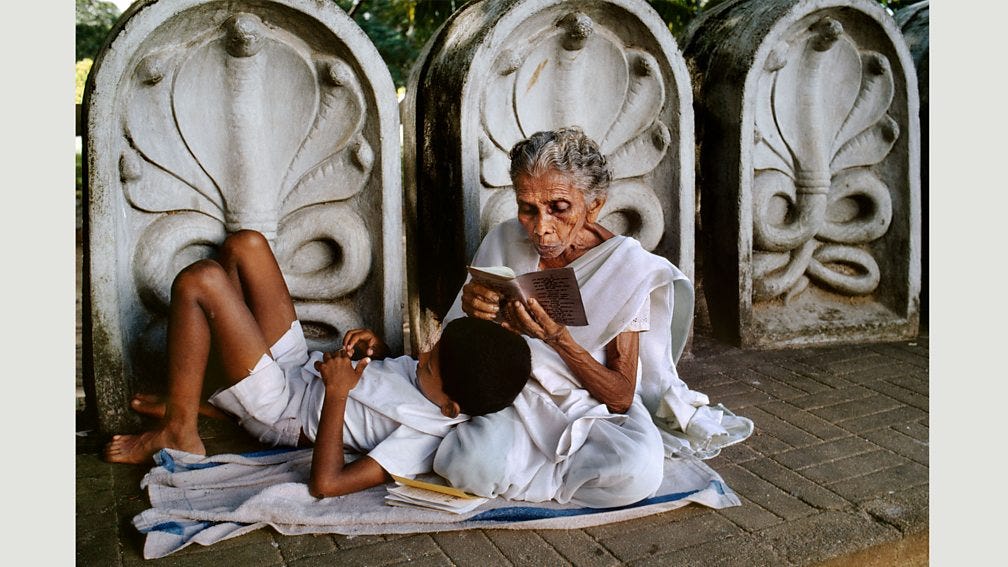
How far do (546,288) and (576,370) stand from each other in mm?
395

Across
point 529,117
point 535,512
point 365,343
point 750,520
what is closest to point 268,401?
point 365,343

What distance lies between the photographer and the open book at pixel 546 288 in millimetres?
2496

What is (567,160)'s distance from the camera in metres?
2.84

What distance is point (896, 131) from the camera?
16.1ft

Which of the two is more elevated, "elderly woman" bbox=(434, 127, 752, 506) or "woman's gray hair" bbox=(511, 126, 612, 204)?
"woman's gray hair" bbox=(511, 126, 612, 204)

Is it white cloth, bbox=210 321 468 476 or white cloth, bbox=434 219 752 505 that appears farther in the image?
white cloth, bbox=210 321 468 476

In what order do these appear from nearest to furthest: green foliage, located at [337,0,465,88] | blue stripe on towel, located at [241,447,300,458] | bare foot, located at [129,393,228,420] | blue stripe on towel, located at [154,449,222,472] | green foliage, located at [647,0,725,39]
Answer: blue stripe on towel, located at [154,449,222,472] → blue stripe on towel, located at [241,447,300,458] → bare foot, located at [129,393,228,420] → green foliage, located at [647,0,725,39] → green foliage, located at [337,0,465,88]

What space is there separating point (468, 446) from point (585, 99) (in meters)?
2.20

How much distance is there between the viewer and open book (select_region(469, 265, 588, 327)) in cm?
250

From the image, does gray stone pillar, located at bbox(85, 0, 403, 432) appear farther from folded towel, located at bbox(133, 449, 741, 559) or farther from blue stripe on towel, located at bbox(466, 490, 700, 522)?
blue stripe on towel, located at bbox(466, 490, 700, 522)

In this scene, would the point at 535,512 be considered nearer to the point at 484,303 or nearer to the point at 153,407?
the point at 484,303

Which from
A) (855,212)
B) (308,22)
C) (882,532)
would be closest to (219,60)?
(308,22)

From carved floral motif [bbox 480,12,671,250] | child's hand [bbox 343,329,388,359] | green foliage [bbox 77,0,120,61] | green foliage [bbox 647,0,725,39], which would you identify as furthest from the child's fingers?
green foliage [bbox 77,0,120,61]

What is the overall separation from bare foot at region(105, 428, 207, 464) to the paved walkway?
0.04 metres
